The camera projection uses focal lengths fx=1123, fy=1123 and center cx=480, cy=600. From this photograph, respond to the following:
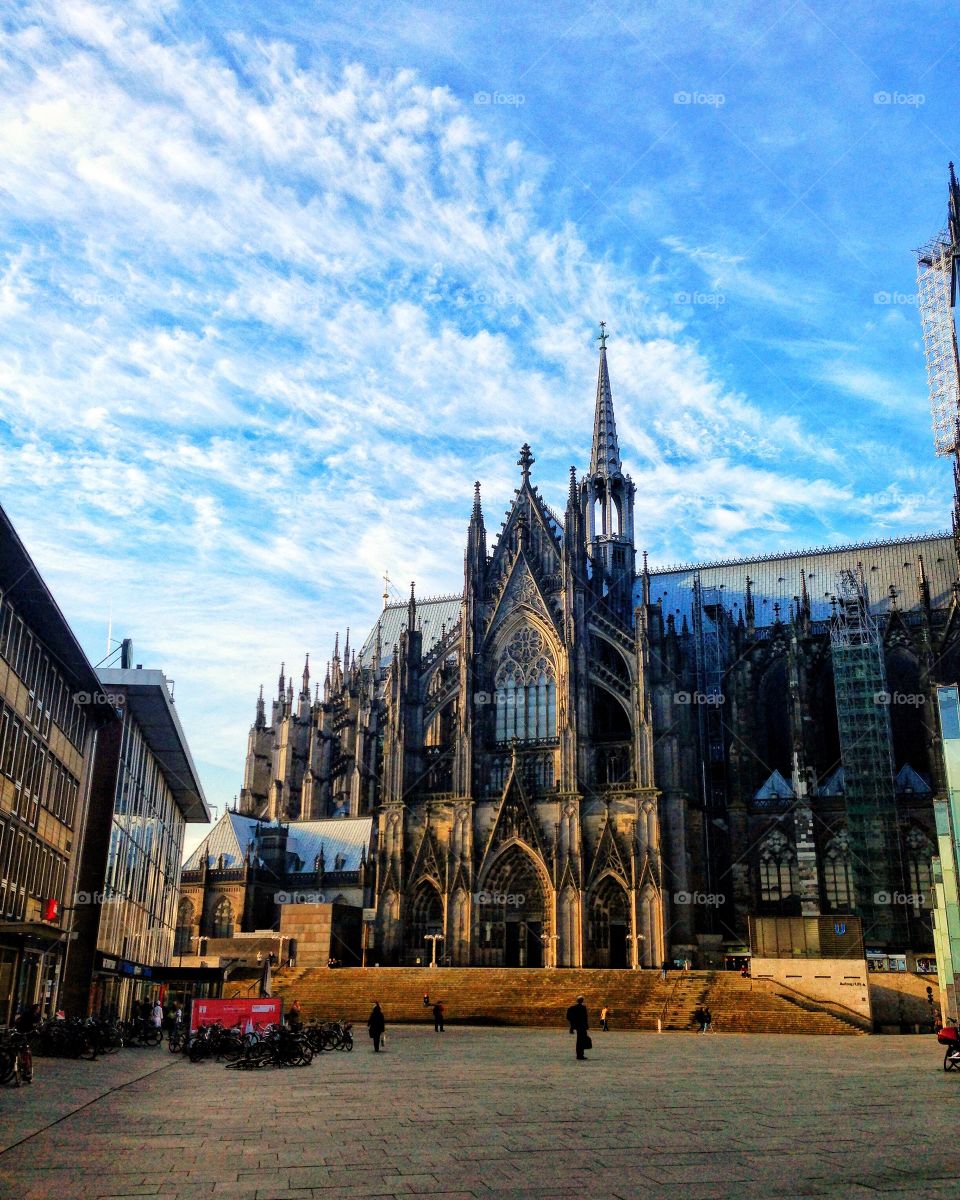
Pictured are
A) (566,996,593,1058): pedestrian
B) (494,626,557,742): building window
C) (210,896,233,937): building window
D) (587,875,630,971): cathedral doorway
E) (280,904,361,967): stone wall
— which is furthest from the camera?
(210,896,233,937): building window

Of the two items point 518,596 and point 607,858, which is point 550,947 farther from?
point 518,596

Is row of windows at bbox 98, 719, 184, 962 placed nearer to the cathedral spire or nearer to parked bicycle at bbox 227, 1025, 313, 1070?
parked bicycle at bbox 227, 1025, 313, 1070

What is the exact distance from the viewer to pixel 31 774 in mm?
30609

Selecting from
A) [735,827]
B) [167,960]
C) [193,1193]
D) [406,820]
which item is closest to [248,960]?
[167,960]

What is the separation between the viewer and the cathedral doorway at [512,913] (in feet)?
181

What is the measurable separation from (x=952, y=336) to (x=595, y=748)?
111 ft

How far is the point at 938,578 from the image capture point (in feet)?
212

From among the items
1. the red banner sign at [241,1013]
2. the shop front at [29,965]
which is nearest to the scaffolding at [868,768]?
the red banner sign at [241,1013]

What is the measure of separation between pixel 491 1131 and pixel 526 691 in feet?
151

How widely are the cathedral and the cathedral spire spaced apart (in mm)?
10269

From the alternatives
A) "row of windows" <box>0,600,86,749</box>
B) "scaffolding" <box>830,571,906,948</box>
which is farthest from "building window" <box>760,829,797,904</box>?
"row of windows" <box>0,600,86,749</box>

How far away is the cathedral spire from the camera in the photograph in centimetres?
7350

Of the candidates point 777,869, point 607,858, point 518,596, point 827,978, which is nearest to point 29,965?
point 827,978

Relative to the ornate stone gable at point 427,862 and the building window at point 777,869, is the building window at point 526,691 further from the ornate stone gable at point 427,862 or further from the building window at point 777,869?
the building window at point 777,869
